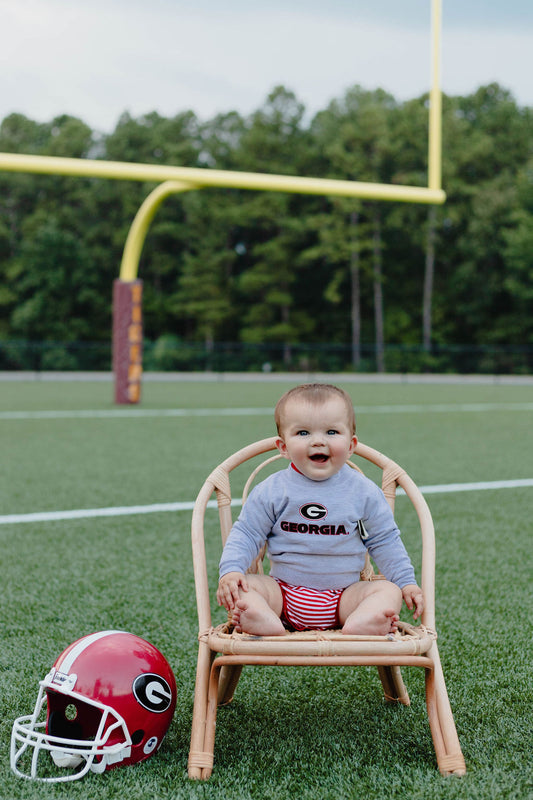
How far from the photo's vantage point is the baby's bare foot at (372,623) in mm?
2100

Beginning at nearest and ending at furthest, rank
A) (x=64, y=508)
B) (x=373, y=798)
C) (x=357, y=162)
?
(x=373, y=798) → (x=64, y=508) → (x=357, y=162)

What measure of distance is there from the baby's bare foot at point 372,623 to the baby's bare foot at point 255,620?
18 centimetres

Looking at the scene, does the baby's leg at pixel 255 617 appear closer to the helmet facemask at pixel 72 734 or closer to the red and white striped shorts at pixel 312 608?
the red and white striped shorts at pixel 312 608

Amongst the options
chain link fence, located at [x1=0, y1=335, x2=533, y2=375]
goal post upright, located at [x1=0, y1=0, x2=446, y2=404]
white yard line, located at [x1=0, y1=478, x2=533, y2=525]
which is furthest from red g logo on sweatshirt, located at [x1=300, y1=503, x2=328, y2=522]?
chain link fence, located at [x1=0, y1=335, x2=533, y2=375]

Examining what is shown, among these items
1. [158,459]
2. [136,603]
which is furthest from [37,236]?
[136,603]

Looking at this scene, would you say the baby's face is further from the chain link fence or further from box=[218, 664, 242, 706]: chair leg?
the chain link fence

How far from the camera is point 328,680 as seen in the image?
2725 mm

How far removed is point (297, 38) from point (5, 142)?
40.3 meters

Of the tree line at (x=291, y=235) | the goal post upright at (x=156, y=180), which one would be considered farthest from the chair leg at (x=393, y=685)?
the tree line at (x=291, y=235)

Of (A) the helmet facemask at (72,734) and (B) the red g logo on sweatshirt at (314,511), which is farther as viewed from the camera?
(B) the red g logo on sweatshirt at (314,511)

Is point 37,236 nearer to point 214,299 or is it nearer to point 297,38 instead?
point 214,299

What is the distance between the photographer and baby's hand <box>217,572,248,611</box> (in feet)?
6.94

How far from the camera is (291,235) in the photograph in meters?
42.6

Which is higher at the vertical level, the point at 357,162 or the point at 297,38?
the point at 357,162
